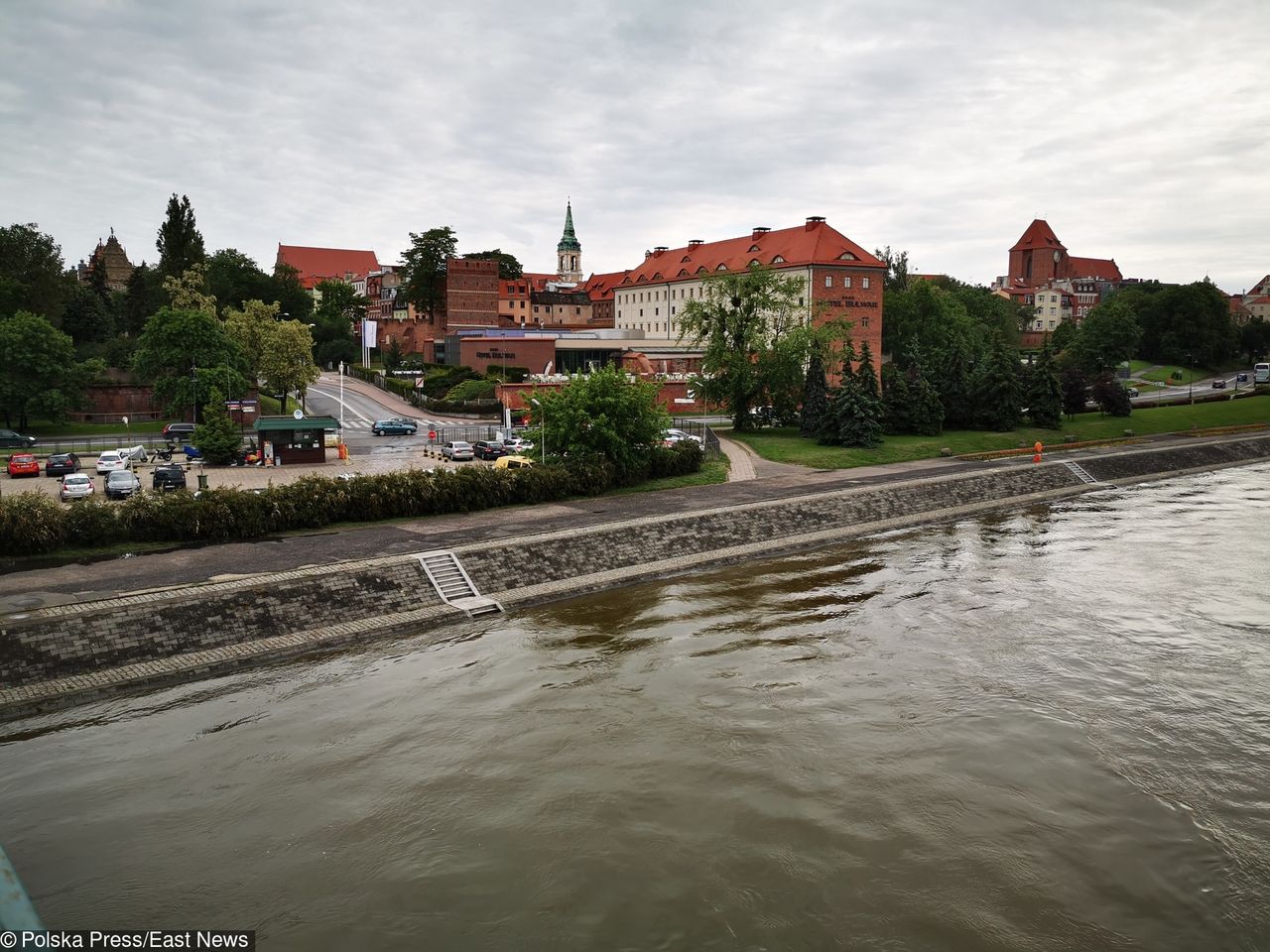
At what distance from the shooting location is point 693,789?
13805 millimetres

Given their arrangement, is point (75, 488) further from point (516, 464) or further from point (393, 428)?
point (393, 428)

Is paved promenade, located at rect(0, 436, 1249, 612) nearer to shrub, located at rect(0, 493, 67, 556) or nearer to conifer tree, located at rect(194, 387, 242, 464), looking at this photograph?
shrub, located at rect(0, 493, 67, 556)

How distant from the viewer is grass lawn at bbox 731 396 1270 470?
44250 mm

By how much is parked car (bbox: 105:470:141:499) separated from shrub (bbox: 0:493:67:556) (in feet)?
27.0

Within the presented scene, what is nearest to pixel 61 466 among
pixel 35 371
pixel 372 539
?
pixel 35 371

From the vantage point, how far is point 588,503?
106 ft

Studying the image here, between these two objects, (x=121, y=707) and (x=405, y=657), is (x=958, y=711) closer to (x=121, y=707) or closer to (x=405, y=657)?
(x=405, y=657)

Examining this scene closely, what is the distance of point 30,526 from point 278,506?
6.14m

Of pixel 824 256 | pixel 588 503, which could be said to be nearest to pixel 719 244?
pixel 824 256

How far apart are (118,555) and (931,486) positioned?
2952 cm

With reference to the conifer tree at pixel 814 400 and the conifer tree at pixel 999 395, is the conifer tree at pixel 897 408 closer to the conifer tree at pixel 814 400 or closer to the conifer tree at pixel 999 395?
the conifer tree at pixel 814 400

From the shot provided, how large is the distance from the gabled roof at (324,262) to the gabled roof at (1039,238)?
110 meters

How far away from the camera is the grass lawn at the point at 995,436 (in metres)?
44.2

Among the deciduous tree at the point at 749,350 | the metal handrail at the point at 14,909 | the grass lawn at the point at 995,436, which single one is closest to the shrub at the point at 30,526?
the metal handrail at the point at 14,909
